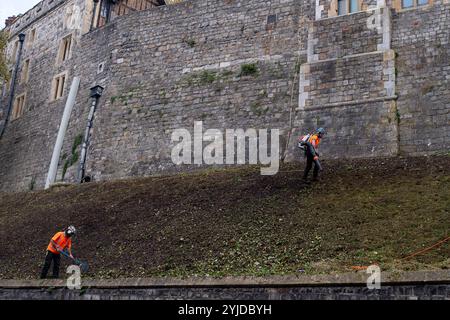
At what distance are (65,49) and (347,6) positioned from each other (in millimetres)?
13535

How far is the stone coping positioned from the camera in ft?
24.5

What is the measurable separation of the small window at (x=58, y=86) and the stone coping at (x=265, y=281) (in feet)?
50.0

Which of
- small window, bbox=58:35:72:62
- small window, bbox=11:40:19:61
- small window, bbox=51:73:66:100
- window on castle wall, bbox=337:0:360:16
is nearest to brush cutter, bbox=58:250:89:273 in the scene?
window on castle wall, bbox=337:0:360:16

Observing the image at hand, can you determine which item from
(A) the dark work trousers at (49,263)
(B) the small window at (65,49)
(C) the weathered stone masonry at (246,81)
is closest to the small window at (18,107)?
(C) the weathered stone masonry at (246,81)

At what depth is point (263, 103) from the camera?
1755cm

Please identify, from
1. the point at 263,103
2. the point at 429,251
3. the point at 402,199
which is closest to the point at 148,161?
the point at 263,103

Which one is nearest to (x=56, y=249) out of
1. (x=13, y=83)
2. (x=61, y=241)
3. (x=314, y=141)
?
(x=61, y=241)

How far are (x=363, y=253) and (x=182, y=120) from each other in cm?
1041

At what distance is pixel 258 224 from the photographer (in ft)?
37.3

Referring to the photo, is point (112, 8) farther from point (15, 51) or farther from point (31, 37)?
point (15, 51)

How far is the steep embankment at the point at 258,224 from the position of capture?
31.8ft

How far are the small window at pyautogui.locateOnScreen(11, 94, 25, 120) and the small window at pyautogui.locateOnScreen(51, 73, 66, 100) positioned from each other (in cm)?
279
